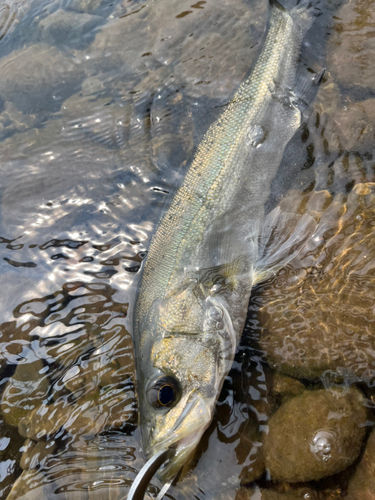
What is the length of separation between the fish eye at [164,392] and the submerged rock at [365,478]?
1433mm

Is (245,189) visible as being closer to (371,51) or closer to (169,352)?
(169,352)

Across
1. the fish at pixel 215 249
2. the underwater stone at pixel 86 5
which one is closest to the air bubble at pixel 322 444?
the fish at pixel 215 249

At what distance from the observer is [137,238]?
385 cm

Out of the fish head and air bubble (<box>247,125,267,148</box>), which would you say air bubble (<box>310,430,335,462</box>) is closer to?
the fish head

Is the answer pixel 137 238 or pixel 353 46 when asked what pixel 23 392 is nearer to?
pixel 137 238

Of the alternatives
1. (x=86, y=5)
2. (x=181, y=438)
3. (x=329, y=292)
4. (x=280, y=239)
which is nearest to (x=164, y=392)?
(x=181, y=438)

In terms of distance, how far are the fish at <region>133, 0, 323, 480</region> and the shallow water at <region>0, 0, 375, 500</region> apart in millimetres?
214

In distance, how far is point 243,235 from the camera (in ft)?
11.6

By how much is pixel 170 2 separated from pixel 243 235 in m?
3.37

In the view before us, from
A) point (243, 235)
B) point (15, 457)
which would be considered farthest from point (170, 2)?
point (15, 457)

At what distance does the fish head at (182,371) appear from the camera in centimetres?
268

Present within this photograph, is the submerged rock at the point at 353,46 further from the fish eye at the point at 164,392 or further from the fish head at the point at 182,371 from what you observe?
the fish eye at the point at 164,392

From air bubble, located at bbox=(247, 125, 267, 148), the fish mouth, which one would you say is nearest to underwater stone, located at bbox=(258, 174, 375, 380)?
air bubble, located at bbox=(247, 125, 267, 148)

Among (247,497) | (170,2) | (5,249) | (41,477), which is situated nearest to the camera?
(247,497)
